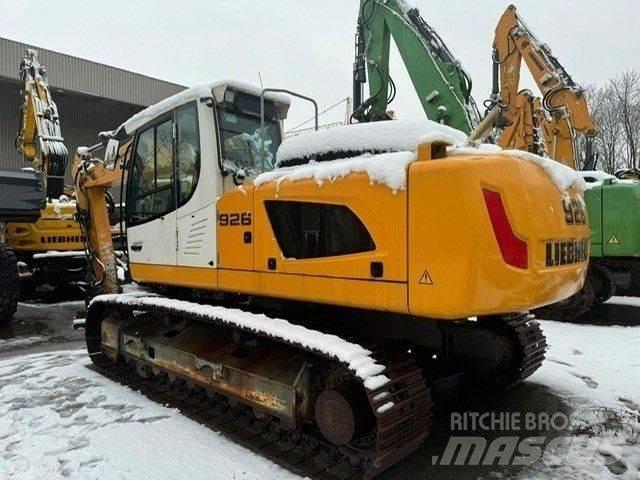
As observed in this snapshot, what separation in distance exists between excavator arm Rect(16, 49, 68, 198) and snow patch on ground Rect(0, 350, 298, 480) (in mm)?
6351

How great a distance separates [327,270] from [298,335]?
427 mm

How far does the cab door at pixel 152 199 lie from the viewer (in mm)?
4246

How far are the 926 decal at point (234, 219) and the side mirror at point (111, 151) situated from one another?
2.04m

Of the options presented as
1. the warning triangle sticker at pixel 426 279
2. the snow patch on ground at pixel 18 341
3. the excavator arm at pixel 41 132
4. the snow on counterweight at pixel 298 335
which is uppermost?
the excavator arm at pixel 41 132

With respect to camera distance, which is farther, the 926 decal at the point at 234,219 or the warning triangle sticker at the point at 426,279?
the 926 decal at the point at 234,219

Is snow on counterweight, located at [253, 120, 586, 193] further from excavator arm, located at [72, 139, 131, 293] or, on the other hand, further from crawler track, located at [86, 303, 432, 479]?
excavator arm, located at [72, 139, 131, 293]

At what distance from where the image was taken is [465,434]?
3.69m

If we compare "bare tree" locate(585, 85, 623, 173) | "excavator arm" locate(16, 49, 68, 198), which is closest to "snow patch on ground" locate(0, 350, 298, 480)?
"excavator arm" locate(16, 49, 68, 198)

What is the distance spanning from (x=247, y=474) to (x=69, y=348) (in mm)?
4375

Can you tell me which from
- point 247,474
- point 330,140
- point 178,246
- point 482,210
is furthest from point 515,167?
point 178,246

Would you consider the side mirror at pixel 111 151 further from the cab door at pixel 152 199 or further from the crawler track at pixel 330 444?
the crawler track at pixel 330 444

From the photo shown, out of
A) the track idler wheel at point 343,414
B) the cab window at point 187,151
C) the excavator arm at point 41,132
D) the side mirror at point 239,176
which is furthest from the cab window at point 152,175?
the excavator arm at point 41,132

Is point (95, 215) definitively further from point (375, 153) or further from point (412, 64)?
point (412, 64)

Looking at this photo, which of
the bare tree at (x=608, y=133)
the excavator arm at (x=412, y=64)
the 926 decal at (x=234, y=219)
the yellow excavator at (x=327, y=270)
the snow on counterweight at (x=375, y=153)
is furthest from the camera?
the bare tree at (x=608, y=133)
